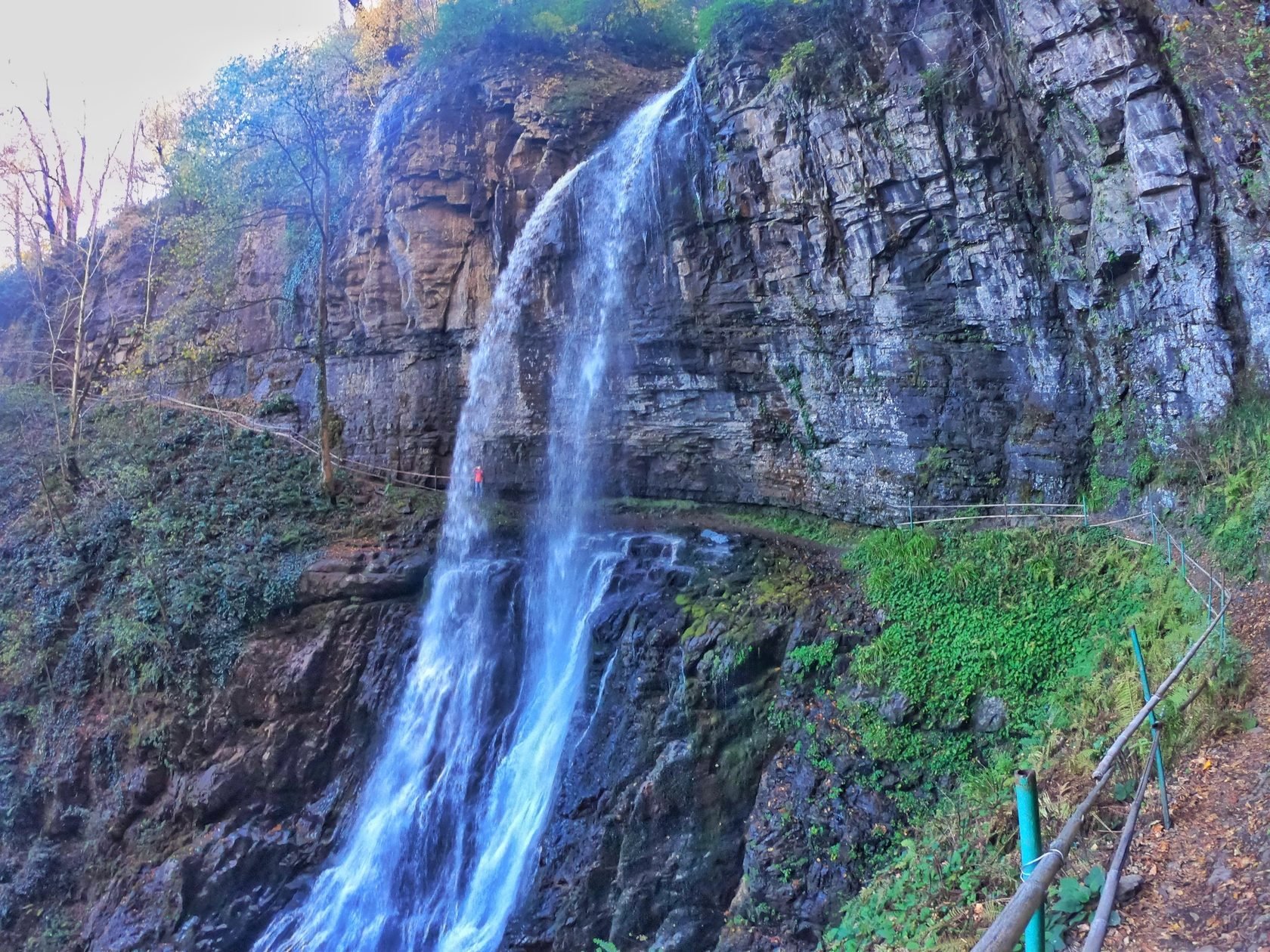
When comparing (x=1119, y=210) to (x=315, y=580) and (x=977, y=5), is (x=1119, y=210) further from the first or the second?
(x=315, y=580)

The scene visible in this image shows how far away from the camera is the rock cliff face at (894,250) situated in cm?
915

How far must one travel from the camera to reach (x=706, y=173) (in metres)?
13.2

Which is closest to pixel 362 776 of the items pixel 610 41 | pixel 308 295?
pixel 308 295

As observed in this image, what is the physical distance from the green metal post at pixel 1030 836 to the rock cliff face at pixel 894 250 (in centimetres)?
904

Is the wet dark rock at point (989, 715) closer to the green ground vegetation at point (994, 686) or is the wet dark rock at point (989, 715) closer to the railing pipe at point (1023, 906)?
the green ground vegetation at point (994, 686)

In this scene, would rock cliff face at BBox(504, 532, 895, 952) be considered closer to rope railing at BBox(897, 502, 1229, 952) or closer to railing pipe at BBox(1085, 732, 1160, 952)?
rope railing at BBox(897, 502, 1229, 952)

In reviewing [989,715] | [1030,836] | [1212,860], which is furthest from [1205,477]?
[1030,836]

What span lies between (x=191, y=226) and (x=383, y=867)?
18.9 m

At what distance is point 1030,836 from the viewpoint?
246 cm

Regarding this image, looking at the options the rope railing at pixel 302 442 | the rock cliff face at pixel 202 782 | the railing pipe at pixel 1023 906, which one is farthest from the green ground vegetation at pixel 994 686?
the rope railing at pixel 302 442

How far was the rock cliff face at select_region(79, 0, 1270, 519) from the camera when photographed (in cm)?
915

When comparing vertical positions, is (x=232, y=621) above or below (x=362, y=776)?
above

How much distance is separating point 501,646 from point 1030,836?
11.4m

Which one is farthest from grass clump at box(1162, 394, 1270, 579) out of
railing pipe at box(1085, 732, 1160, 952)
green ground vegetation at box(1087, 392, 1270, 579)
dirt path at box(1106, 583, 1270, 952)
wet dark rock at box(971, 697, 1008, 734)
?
railing pipe at box(1085, 732, 1160, 952)
